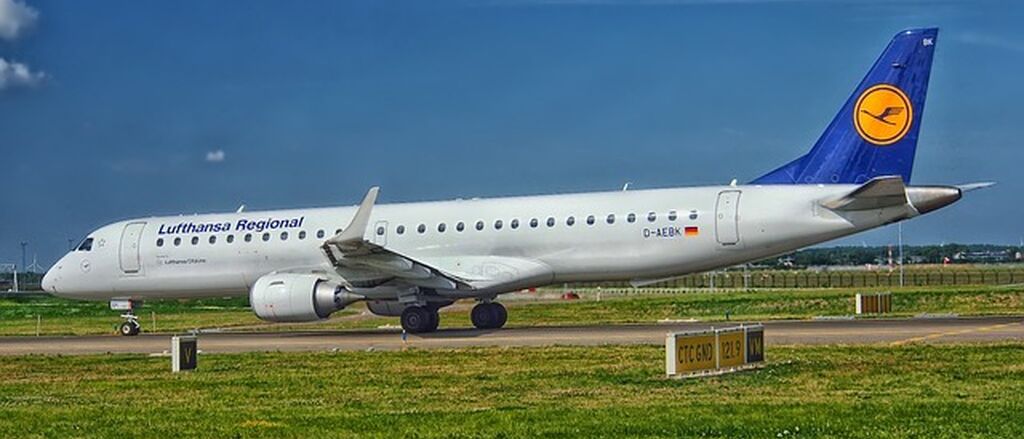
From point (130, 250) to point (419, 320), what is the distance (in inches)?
397

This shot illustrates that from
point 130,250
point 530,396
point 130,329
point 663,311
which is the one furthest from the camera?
point 663,311

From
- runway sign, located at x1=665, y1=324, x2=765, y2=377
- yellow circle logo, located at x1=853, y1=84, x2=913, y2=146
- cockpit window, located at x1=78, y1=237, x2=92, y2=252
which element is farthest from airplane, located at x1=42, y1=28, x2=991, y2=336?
runway sign, located at x1=665, y1=324, x2=765, y2=377

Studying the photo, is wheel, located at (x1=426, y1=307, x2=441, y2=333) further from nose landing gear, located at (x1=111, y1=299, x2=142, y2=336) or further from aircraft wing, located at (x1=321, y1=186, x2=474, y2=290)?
nose landing gear, located at (x1=111, y1=299, x2=142, y2=336)

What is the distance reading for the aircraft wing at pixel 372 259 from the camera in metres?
33.6

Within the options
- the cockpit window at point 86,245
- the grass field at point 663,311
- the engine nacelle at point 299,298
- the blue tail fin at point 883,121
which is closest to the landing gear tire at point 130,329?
the cockpit window at point 86,245

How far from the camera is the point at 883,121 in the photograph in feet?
110

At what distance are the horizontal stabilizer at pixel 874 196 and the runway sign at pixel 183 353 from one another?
15223 millimetres

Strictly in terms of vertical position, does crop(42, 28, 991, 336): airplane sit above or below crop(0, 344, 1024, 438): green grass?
above

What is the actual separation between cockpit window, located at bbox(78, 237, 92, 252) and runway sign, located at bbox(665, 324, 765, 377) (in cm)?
2573

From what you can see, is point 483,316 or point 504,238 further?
point 483,316

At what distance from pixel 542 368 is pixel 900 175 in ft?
44.8

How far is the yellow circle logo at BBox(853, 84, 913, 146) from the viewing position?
33.2 m

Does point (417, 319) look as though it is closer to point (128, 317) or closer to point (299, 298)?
point (299, 298)

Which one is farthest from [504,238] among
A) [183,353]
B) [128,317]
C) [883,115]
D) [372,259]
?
[183,353]
